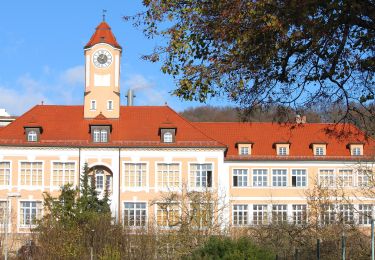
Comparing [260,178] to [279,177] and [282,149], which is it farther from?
[282,149]

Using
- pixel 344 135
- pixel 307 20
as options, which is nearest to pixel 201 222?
pixel 344 135

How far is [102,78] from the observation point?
203ft

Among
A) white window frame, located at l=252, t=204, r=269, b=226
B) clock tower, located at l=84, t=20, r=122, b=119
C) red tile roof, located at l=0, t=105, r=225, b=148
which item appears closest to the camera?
red tile roof, located at l=0, t=105, r=225, b=148

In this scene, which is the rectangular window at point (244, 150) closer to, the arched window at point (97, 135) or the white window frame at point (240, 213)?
the white window frame at point (240, 213)

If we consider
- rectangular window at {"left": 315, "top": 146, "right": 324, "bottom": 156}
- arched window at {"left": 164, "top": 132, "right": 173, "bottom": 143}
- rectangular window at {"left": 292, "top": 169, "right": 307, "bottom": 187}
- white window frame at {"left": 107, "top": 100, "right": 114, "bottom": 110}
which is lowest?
rectangular window at {"left": 292, "top": 169, "right": 307, "bottom": 187}

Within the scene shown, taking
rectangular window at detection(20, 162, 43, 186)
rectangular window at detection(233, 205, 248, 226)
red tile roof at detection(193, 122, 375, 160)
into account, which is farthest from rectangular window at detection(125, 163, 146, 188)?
rectangular window at detection(233, 205, 248, 226)

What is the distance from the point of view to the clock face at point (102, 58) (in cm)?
6186

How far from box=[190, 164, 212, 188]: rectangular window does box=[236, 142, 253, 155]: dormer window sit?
413 cm

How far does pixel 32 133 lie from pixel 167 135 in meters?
10.5

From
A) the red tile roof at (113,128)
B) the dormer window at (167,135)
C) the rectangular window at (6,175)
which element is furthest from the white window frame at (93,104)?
the rectangular window at (6,175)

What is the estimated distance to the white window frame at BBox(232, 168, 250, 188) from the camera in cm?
6109

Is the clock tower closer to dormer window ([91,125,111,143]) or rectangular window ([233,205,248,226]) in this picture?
dormer window ([91,125,111,143])

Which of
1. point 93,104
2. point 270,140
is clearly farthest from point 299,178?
point 93,104

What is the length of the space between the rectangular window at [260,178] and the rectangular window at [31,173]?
56.2ft
